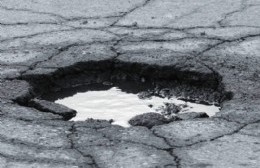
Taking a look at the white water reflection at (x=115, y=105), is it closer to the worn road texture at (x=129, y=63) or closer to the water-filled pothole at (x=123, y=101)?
the water-filled pothole at (x=123, y=101)

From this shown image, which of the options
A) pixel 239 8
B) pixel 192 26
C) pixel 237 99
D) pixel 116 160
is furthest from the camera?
pixel 239 8

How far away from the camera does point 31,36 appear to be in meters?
4.38

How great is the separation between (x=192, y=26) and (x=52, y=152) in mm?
1840

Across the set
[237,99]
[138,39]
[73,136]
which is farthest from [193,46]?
[73,136]

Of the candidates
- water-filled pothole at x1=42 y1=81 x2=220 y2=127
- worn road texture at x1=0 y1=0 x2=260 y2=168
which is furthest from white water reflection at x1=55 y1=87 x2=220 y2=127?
worn road texture at x1=0 y1=0 x2=260 y2=168

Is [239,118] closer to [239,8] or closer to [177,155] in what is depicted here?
[177,155]

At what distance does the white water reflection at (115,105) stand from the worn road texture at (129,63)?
0.12 metres

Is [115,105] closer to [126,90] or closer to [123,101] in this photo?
[123,101]

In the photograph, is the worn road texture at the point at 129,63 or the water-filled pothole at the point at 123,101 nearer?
the worn road texture at the point at 129,63

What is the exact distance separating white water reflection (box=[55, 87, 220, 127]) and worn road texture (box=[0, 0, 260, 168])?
4.9 inches

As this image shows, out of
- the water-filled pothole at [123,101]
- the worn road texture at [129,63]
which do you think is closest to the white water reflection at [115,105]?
the water-filled pothole at [123,101]

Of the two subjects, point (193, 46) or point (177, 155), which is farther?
point (193, 46)

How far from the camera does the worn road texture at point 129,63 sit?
2.90 m

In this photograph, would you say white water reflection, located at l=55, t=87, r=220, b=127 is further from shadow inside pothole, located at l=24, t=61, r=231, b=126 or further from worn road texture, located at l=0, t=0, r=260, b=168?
worn road texture, located at l=0, t=0, r=260, b=168
